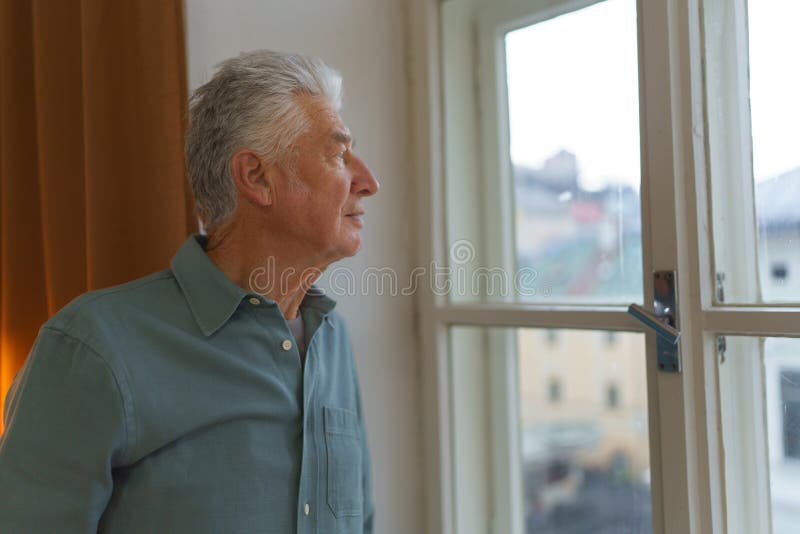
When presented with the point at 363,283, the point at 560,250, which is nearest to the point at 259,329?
the point at 363,283

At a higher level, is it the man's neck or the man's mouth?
the man's mouth

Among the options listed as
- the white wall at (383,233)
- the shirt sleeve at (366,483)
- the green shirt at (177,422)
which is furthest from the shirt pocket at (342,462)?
the white wall at (383,233)

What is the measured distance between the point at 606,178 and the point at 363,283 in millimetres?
561

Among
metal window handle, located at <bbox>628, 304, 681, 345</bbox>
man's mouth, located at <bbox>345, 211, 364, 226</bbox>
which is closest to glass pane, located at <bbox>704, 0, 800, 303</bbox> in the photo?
metal window handle, located at <bbox>628, 304, 681, 345</bbox>

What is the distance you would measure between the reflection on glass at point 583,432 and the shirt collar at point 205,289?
651mm

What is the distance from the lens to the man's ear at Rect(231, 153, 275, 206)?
3.52 feet

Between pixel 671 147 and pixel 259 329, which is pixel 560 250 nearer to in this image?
pixel 671 147

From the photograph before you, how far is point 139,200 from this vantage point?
1235 millimetres

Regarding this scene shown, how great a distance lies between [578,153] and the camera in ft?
4.38

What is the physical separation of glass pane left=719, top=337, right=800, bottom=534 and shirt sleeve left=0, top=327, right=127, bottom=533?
0.90 metres

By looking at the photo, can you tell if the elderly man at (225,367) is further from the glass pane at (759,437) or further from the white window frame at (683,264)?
the glass pane at (759,437)

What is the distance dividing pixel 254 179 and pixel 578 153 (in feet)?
2.13

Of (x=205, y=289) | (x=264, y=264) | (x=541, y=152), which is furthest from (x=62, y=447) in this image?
(x=541, y=152)

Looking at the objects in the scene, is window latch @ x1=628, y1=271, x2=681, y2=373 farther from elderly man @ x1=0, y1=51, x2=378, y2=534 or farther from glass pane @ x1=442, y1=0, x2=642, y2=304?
elderly man @ x1=0, y1=51, x2=378, y2=534
